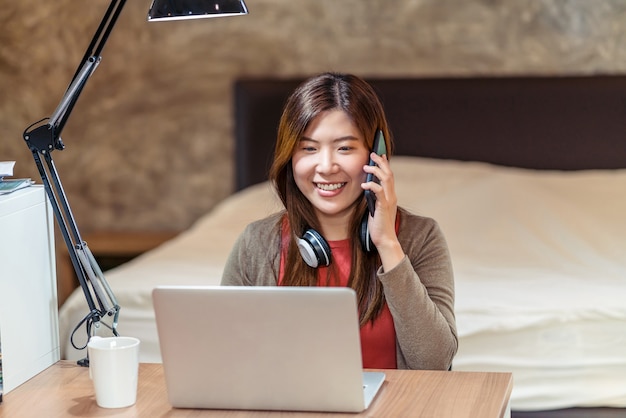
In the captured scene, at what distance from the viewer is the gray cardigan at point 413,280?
1.66 metres

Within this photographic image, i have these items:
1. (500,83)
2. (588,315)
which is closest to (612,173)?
(500,83)

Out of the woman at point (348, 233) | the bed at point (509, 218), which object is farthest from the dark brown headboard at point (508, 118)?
the woman at point (348, 233)

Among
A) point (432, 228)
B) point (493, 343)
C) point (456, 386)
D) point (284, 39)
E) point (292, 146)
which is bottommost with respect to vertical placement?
point (493, 343)

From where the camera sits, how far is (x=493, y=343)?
243cm

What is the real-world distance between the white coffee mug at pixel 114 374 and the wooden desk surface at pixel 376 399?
1 cm

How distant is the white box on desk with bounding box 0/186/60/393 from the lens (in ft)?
4.96

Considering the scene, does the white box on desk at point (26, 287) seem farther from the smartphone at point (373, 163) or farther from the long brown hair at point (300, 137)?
the smartphone at point (373, 163)

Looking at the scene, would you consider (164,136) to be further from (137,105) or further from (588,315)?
(588,315)

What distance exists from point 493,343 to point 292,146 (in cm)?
89

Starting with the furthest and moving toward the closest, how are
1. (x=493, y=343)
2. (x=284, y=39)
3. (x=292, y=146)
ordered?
(x=284, y=39) → (x=493, y=343) → (x=292, y=146)

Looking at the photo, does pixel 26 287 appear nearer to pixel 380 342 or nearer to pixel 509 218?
pixel 380 342

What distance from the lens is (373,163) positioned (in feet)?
5.74

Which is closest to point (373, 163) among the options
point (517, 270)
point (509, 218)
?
point (517, 270)

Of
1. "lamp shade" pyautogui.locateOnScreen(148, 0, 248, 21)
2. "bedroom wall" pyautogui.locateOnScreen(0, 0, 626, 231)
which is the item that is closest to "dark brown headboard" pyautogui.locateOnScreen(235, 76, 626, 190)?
"bedroom wall" pyautogui.locateOnScreen(0, 0, 626, 231)
